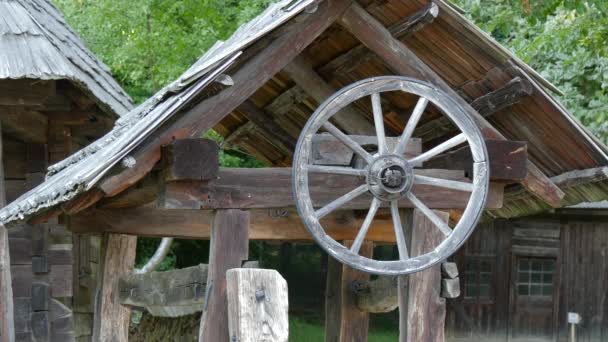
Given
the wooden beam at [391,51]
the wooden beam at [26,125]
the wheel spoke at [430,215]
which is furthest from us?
the wooden beam at [26,125]

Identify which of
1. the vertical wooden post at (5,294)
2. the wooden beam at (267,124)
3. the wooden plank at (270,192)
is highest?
the wooden beam at (267,124)

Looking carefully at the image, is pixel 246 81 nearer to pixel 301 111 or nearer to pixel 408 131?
pixel 408 131

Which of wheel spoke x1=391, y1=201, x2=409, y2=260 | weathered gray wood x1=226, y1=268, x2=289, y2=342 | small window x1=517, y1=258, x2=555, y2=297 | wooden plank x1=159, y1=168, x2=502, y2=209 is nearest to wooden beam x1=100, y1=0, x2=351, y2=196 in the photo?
wooden plank x1=159, y1=168, x2=502, y2=209

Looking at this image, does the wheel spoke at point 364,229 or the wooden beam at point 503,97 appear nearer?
the wheel spoke at point 364,229

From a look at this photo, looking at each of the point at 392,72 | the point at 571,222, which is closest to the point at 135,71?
the point at 571,222

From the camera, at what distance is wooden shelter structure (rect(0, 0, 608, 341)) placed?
19.5ft

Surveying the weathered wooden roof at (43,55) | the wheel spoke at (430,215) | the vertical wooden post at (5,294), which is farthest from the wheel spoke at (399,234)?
the vertical wooden post at (5,294)

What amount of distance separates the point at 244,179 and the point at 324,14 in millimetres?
1150

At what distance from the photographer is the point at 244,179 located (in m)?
6.32

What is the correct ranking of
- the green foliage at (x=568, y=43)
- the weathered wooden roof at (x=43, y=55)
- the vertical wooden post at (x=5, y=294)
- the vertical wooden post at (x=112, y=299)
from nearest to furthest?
the vertical wooden post at (x=112, y=299) < the weathered wooden roof at (x=43, y=55) < the vertical wooden post at (x=5, y=294) < the green foliage at (x=568, y=43)

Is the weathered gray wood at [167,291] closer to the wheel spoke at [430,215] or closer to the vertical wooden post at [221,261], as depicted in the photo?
the vertical wooden post at [221,261]

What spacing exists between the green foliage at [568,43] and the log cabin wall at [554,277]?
476cm

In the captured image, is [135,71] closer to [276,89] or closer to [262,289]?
[276,89]

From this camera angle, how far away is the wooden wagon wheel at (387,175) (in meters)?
5.93
